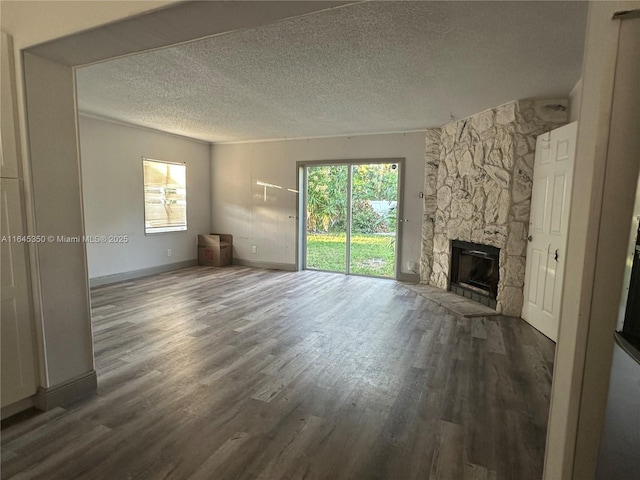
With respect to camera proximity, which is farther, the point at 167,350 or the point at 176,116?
the point at 176,116

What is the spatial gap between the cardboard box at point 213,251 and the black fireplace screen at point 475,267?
14.7 ft

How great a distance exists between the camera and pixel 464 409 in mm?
2191

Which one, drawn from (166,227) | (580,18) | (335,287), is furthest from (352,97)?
(166,227)

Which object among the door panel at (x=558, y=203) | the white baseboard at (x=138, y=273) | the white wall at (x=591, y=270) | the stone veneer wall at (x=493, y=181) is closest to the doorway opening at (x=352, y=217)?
the stone veneer wall at (x=493, y=181)

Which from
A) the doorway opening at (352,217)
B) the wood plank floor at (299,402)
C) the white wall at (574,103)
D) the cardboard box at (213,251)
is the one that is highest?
the white wall at (574,103)

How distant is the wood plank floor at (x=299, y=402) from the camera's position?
172 cm

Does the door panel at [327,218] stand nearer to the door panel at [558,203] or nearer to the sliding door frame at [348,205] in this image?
the sliding door frame at [348,205]

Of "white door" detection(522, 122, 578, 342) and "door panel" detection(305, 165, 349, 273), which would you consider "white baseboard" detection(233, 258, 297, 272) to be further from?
"white door" detection(522, 122, 578, 342)

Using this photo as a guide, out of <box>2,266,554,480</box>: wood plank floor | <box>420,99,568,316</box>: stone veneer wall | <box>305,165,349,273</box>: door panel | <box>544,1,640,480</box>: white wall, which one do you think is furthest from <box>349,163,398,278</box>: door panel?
<box>544,1,640,480</box>: white wall

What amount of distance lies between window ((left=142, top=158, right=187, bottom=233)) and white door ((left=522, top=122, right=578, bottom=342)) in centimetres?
593

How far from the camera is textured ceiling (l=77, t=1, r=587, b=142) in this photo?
2.20m

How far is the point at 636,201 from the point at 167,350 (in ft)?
10.7

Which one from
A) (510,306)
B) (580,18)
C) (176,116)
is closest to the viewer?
(580,18)

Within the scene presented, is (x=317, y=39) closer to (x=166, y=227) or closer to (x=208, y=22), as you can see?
(x=208, y=22)
